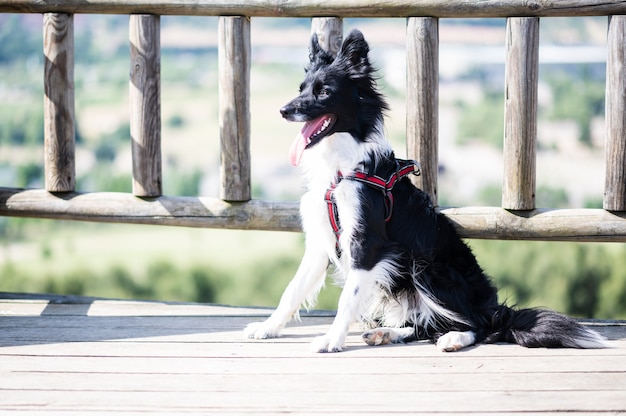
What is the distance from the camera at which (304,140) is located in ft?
10.2

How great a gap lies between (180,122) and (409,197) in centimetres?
1213

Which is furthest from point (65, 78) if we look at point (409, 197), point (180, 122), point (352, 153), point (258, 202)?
point (180, 122)

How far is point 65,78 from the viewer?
3.90m

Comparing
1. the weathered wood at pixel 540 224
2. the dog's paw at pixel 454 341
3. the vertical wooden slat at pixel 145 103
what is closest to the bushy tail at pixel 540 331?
the dog's paw at pixel 454 341

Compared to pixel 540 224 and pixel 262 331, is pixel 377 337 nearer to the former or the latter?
pixel 262 331

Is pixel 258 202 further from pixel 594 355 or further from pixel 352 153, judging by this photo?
pixel 594 355

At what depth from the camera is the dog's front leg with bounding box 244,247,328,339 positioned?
3.27m

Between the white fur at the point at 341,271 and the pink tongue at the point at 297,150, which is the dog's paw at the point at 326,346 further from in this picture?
the pink tongue at the point at 297,150

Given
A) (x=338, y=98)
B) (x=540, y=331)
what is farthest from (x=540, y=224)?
(x=338, y=98)

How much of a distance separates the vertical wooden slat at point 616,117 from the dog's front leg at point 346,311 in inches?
52.7

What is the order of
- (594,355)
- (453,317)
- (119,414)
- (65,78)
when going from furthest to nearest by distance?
(65,78) → (453,317) → (594,355) → (119,414)

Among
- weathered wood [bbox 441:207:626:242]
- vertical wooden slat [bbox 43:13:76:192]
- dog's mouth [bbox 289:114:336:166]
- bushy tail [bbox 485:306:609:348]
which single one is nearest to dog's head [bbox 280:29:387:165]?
dog's mouth [bbox 289:114:336:166]

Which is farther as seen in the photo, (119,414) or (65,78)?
(65,78)

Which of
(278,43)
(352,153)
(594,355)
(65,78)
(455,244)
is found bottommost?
(594,355)
